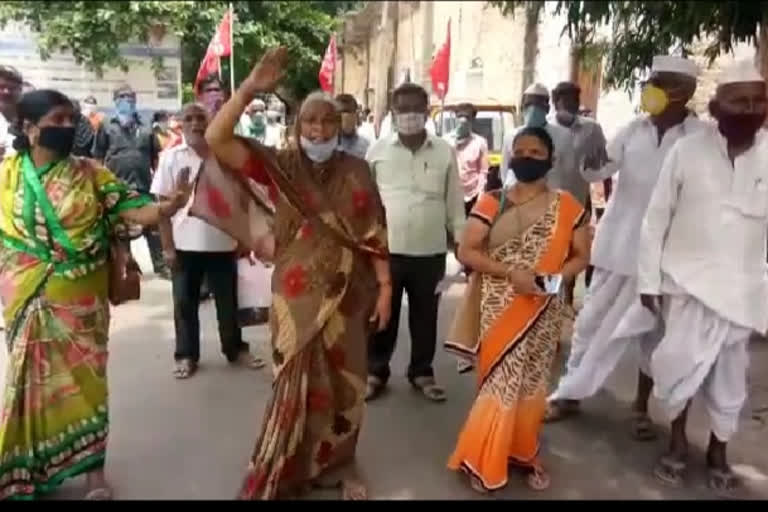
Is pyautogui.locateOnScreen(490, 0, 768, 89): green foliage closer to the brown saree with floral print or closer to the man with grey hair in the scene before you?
the brown saree with floral print

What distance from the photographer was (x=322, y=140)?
3.22 metres

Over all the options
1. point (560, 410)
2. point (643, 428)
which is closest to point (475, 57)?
point (560, 410)

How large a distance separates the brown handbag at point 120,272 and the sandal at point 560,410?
7.56 feet

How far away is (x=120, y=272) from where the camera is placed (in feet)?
10.9

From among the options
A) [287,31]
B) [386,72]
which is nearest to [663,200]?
[287,31]

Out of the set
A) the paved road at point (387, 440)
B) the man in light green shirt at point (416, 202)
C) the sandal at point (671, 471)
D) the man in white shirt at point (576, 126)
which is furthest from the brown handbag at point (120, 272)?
the man in white shirt at point (576, 126)

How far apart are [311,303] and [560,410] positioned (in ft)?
6.15

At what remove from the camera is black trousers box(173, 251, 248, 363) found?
506cm

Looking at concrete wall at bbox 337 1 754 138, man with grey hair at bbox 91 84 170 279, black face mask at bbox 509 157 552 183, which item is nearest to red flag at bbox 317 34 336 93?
concrete wall at bbox 337 1 754 138

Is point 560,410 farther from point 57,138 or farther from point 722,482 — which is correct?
point 57,138

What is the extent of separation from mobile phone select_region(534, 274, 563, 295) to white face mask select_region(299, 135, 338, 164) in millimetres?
1011

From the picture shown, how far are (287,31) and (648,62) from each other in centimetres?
446

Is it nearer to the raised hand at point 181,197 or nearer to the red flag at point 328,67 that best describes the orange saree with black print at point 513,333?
the raised hand at point 181,197

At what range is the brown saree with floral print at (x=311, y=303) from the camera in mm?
3242
